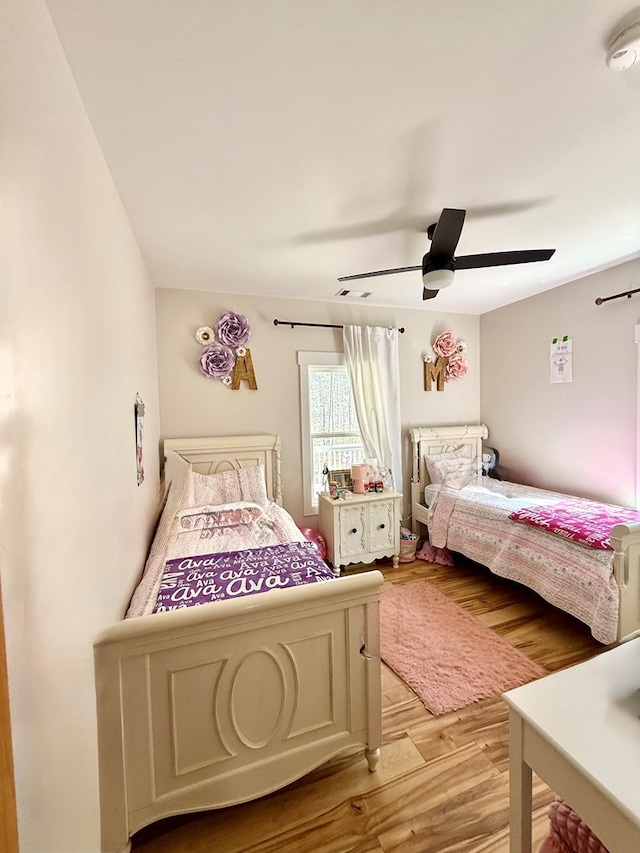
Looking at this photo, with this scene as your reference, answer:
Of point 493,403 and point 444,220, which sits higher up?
point 444,220

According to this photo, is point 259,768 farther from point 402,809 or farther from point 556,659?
point 556,659

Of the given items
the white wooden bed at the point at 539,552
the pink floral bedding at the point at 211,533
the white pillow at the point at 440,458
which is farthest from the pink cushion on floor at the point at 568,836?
the white pillow at the point at 440,458

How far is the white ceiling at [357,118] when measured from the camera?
2.98 ft

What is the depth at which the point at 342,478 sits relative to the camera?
3113mm

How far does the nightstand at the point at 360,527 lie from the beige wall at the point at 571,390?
149 centimetres

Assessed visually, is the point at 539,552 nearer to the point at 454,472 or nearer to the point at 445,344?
the point at 454,472

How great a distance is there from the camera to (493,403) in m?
3.70

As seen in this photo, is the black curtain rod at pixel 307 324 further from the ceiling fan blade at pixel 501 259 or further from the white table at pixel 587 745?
the white table at pixel 587 745

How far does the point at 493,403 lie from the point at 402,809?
3375mm

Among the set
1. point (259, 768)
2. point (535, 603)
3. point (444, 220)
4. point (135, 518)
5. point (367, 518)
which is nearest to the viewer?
point (259, 768)

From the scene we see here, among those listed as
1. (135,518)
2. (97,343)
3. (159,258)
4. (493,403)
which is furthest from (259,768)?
(493,403)

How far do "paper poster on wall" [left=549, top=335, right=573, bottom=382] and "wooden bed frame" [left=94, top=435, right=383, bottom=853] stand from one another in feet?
9.11

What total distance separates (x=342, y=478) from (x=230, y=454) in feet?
3.37

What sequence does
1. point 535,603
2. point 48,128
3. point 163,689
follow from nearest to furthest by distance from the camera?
1. point 48,128
2. point 163,689
3. point 535,603
